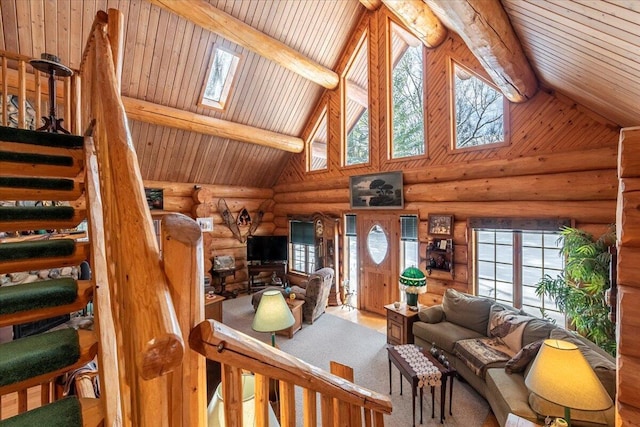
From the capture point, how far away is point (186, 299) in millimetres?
730

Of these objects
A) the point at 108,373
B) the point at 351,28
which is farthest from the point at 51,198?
the point at 351,28

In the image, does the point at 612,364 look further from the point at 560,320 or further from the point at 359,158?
the point at 359,158

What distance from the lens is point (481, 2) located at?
2.19 metres

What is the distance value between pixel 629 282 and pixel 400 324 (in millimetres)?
3637

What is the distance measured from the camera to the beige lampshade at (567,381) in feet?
5.70

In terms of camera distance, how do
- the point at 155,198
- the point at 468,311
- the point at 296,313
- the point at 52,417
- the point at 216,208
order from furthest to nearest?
the point at 216,208 < the point at 155,198 < the point at 296,313 < the point at 468,311 < the point at 52,417

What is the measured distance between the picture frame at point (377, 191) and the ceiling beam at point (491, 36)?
2.46 m

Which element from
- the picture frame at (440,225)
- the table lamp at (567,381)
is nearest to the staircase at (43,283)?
the table lamp at (567,381)

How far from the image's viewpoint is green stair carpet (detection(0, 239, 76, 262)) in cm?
153

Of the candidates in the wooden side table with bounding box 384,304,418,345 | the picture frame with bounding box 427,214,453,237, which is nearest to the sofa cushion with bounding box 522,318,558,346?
Answer: the wooden side table with bounding box 384,304,418,345

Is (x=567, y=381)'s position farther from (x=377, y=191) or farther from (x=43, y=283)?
(x=377, y=191)

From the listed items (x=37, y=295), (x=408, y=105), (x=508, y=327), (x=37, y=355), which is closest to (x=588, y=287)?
(x=508, y=327)

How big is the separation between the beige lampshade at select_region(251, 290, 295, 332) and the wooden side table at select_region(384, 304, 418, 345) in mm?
2384

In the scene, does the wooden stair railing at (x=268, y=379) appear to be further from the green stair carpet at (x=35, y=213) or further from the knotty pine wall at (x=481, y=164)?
the knotty pine wall at (x=481, y=164)
